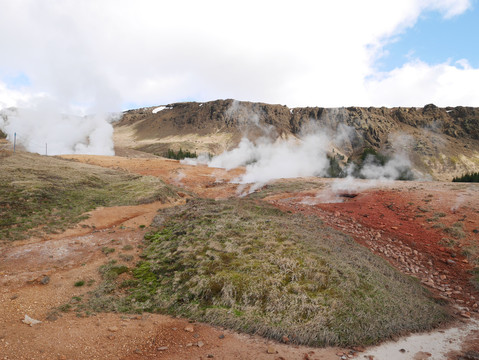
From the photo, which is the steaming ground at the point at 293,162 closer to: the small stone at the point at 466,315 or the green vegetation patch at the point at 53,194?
the green vegetation patch at the point at 53,194

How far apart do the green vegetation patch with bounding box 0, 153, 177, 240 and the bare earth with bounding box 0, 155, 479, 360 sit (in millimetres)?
1301

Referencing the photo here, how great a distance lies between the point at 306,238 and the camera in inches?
451

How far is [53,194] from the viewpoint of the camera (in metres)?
17.9

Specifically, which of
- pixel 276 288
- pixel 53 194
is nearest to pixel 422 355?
pixel 276 288

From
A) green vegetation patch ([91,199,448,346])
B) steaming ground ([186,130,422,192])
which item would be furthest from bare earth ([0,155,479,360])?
steaming ground ([186,130,422,192])

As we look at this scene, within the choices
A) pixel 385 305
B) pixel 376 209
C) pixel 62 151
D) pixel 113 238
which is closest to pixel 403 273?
pixel 385 305

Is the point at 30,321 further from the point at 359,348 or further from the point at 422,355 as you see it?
the point at 422,355

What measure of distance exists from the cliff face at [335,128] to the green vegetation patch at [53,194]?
66445mm

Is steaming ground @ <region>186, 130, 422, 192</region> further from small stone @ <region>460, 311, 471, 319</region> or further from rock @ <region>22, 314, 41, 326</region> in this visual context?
rock @ <region>22, 314, 41, 326</region>

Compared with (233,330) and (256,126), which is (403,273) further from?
(256,126)

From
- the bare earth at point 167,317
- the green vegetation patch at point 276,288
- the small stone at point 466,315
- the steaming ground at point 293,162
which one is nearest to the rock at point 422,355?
the bare earth at point 167,317

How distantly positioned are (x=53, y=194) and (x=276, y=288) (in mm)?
16470

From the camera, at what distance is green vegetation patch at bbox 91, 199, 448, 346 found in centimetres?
686

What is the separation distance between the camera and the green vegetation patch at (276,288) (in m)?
6.86
